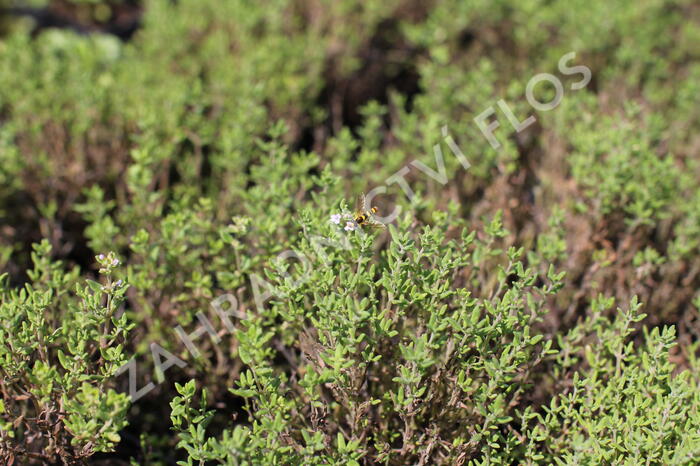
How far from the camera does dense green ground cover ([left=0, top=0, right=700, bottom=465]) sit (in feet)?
6.70

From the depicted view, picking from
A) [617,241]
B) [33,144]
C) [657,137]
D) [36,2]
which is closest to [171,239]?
[33,144]

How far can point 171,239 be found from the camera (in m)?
2.61

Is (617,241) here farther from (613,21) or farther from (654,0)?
(654,0)

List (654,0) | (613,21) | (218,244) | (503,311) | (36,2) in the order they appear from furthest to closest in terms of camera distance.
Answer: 1. (36,2)
2. (654,0)
3. (613,21)
4. (218,244)
5. (503,311)

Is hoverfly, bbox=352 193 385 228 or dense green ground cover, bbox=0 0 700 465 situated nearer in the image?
dense green ground cover, bbox=0 0 700 465

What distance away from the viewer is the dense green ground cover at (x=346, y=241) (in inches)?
80.4

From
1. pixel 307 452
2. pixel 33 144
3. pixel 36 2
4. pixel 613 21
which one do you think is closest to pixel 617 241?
pixel 613 21

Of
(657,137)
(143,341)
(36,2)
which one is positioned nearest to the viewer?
(143,341)

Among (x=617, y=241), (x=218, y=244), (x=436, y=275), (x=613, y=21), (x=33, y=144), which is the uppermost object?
(x=33, y=144)

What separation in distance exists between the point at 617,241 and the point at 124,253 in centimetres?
252

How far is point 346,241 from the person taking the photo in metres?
2.21

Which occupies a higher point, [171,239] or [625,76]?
[171,239]

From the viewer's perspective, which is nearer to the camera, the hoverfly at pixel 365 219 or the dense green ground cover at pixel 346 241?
the dense green ground cover at pixel 346 241

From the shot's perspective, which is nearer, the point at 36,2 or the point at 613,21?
the point at 613,21
